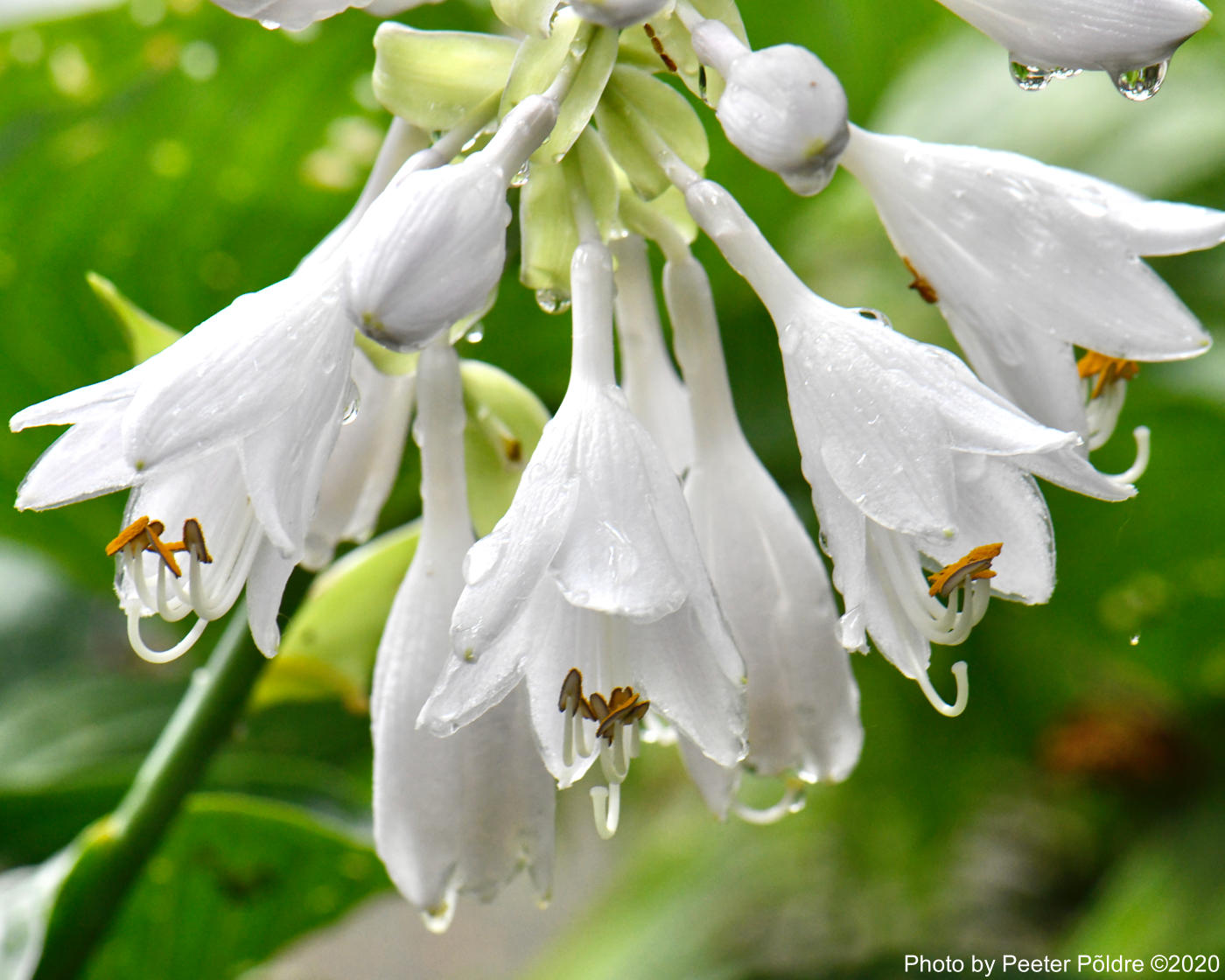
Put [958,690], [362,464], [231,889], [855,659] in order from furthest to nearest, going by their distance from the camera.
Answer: [855,659], [231,889], [362,464], [958,690]

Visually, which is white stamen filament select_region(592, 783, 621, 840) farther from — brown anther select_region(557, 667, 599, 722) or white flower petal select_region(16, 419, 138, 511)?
white flower petal select_region(16, 419, 138, 511)

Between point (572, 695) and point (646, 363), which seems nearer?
point (572, 695)

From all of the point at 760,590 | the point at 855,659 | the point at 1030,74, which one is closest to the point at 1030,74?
the point at 1030,74

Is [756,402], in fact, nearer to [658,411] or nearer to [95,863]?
[658,411]

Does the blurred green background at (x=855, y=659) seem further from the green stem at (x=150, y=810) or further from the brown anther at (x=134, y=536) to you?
the brown anther at (x=134, y=536)

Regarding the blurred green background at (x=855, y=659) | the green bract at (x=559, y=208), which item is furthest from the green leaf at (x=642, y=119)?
the blurred green background at (x=855, y=659)

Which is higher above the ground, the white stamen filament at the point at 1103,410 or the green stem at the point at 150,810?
the white stamen filament at the point at 1103,410

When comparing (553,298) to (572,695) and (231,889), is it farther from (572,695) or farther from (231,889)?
(231,889)
